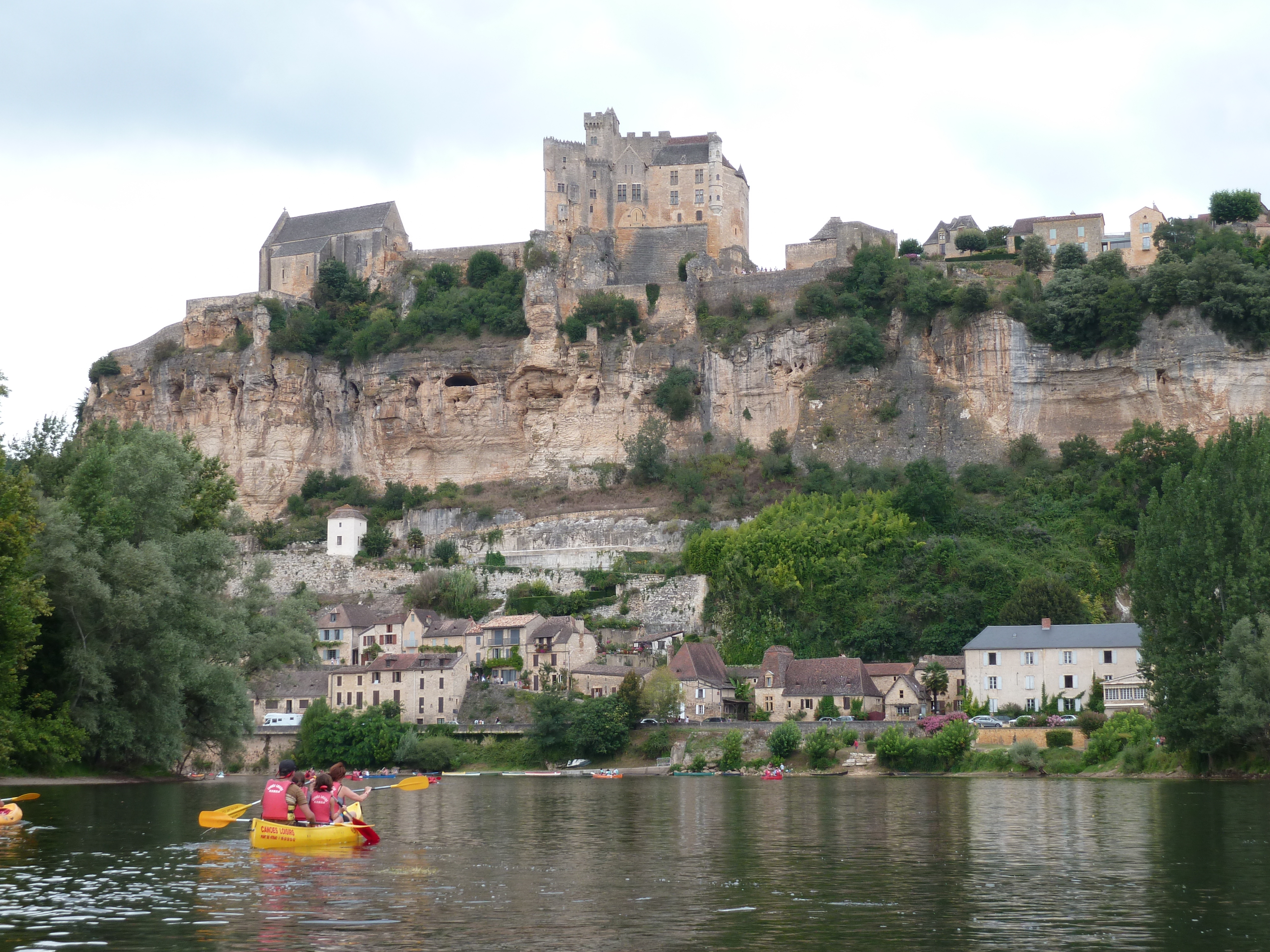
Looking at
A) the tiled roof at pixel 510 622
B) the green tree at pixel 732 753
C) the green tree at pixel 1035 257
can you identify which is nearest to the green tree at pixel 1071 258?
the green tree at pixel 1035 257

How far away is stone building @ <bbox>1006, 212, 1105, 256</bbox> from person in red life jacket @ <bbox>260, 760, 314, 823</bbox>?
60985 mm

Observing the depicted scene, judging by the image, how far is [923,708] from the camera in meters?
56.3

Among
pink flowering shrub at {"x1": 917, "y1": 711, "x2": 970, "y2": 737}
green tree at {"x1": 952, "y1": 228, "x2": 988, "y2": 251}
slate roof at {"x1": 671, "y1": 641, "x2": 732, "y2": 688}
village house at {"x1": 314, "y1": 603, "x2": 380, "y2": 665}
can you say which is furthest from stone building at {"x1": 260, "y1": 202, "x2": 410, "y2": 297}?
pink flowering shrub at {"x1": 917, "y1": 711, "x2": 970, "y2": 737}

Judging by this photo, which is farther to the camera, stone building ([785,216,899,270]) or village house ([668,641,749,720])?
stone building ([785,216,899,270])

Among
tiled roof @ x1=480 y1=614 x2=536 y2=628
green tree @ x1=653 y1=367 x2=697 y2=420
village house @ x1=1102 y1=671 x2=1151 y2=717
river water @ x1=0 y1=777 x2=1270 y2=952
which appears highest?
green tree @ x1=653 y1=367 x2=697 y2=420

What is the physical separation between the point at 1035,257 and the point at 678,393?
18.3 m

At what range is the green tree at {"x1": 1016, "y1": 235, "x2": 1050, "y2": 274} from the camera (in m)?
74.5

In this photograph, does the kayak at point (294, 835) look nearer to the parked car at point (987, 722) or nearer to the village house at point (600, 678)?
the parked car at point (987, 722)

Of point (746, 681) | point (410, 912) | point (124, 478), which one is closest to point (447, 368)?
point (746, 681)

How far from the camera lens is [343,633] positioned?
6731cm

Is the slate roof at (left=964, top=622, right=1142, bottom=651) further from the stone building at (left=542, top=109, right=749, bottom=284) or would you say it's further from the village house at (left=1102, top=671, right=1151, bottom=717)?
the stone building at (left=542, top=109, right=749, bottom=284)

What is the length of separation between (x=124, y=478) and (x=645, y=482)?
4072 centimetres

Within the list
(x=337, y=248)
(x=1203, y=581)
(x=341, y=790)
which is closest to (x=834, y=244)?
(x=337, y=248)

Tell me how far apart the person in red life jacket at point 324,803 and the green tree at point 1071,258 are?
186 feet
